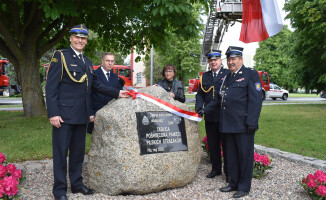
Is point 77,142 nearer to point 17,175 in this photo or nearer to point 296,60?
point 17,175

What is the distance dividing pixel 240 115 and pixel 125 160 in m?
1.71

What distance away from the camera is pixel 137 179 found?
3.73 m

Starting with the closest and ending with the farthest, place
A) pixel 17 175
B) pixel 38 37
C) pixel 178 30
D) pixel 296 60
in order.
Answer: pixel 17 175, pixel 178 30, pixel 38 37, pixel 296 60

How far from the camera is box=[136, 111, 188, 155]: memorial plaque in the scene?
3.87 metres

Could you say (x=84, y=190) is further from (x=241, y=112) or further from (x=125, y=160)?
(x=241, y=112)

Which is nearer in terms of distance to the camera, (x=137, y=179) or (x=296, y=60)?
(x=137, y=179)

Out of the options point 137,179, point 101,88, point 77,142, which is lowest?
point 137,179

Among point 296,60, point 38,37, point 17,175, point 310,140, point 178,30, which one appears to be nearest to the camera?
point 17,175

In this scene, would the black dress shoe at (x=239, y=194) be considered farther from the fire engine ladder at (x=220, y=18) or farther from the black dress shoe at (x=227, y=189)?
the fire engine ladder at (x=220, y=18)

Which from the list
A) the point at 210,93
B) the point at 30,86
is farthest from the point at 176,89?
the point at 30,86

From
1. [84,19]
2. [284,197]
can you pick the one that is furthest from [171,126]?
[84,19]

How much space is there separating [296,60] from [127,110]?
59.4ft

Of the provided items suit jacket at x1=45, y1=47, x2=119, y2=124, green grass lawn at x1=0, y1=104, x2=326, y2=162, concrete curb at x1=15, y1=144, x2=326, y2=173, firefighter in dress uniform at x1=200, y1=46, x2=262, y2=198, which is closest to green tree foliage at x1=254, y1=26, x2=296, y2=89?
green grass lawn at x1=0, y1=104, x2=326, y2=162

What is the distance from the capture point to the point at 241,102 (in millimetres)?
3918
